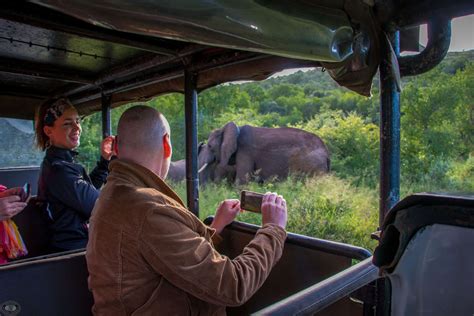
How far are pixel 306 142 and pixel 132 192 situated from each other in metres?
11.6

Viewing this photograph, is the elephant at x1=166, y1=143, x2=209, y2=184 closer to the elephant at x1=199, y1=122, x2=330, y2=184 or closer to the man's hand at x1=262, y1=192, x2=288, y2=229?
the elephant at x1=199, y1=122, x2=330, y2=184

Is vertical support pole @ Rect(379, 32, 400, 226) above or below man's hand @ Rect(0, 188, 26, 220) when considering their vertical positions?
above

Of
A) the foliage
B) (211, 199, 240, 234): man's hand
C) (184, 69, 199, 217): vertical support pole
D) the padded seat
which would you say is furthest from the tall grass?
the padded seat

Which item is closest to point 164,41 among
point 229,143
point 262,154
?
point 262,154

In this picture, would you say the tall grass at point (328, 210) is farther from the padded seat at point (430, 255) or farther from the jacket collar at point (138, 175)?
the padded seat at point (430, 255)

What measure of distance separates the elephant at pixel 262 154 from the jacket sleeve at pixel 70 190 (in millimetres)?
9937

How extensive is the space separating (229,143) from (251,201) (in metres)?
11.4

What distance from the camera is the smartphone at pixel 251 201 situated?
1854mm

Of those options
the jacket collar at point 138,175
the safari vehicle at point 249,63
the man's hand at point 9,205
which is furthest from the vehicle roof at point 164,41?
the man's hand at point 9,205

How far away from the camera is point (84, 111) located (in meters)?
4.73

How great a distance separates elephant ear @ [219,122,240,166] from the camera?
43.2 feet

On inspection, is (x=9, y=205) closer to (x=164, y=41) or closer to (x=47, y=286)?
(x=47, y=286)

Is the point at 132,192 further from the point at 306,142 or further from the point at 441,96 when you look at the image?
the point at 441,96

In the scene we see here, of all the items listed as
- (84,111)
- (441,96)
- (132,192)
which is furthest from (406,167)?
(132,192)
